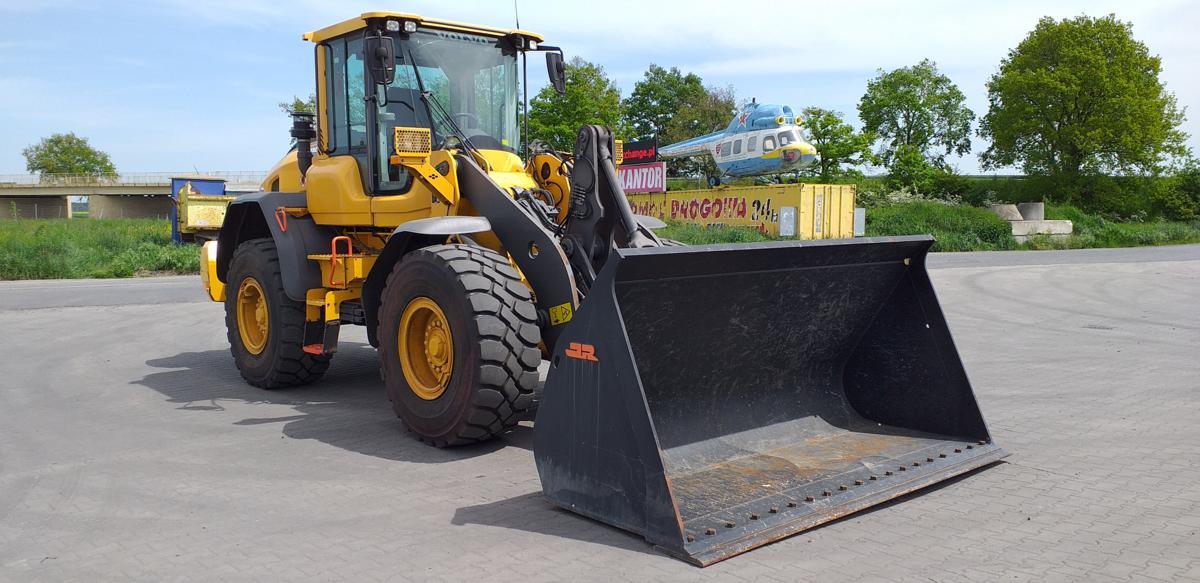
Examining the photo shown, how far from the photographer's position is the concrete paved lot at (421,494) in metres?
3.97

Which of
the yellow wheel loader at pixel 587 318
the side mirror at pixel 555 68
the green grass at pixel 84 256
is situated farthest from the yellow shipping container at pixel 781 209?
the yellow wheel loader at pixel 587 318

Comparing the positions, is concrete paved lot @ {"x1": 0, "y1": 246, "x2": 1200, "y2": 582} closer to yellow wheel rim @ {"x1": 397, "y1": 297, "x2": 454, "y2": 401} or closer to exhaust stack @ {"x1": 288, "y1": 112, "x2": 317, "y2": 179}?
yellow wheel rim @ {"x1": 397, "y1": 297, "x2": 454, "y2": 401}

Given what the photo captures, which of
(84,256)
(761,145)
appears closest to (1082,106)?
(761,145)

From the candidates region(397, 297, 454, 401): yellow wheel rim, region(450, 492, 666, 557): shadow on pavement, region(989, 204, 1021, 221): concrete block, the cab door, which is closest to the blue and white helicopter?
region(989, 204, 1021, 221): concrete block

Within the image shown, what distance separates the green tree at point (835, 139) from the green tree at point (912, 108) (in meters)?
14.8

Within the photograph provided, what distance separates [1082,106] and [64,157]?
3892 inches

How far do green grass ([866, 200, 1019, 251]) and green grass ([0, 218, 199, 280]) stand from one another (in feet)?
86.0

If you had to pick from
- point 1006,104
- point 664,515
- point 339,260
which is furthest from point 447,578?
point 1006,104

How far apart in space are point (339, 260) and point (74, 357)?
4.48 meters

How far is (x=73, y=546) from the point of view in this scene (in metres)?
4.30

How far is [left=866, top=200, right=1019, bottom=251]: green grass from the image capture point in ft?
124

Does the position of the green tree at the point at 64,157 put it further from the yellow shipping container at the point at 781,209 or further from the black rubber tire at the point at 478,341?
the black rubber tire at the point at 478,341

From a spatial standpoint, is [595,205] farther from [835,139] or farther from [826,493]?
[835,139]

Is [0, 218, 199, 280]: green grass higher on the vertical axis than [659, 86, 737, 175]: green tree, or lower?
lower
